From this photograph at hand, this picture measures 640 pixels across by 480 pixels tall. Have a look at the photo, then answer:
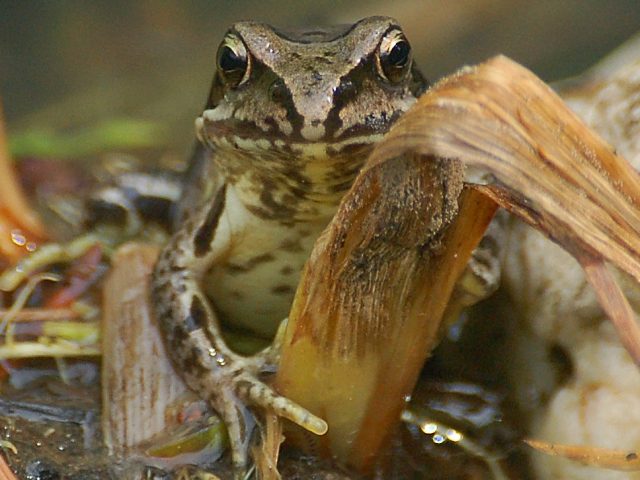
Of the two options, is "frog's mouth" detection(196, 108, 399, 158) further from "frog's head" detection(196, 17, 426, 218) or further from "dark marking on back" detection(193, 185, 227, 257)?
"dark marking on back" detection(193, 185, 227, 257)

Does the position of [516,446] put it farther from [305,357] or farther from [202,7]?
[202,7]

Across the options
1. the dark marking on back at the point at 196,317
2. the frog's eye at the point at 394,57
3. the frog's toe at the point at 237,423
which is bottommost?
the frog's toe at the point at 237,423

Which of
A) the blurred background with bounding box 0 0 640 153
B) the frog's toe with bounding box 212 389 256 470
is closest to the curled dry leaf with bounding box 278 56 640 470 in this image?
the frog's toe with bounding box 212 389 256 470

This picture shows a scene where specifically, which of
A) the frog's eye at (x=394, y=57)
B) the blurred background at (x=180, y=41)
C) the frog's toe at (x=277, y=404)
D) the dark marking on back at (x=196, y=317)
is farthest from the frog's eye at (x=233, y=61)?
the blurred background at (x=180, y=41)

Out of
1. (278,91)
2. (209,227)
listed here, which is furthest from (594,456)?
(209,227)

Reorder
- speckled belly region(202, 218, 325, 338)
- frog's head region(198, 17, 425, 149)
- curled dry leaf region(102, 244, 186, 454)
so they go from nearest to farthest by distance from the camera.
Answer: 1. frog's head region(198, 17, 425, 149)
2. curled dry leaf region(102, 244, 186, 454)
3. speckled belly region(202, 218, 325, 338)

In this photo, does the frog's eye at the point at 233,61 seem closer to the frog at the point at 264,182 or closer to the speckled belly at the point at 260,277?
the frog at the point at 264,182
